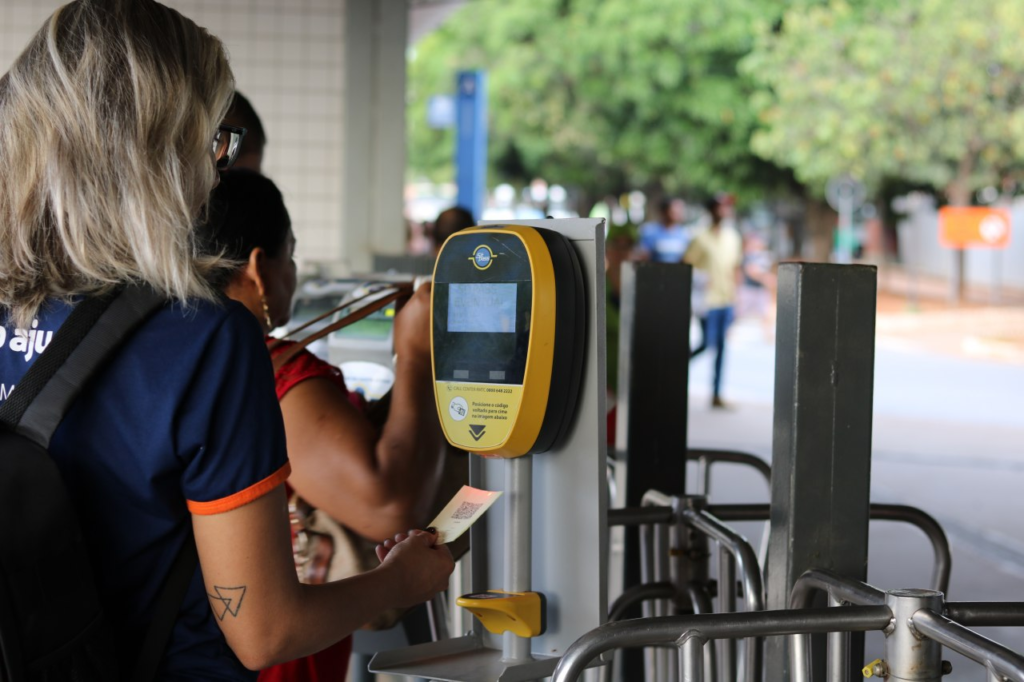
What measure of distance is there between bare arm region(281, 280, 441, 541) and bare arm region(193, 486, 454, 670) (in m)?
0.49

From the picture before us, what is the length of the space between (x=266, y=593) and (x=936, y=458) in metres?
7.89

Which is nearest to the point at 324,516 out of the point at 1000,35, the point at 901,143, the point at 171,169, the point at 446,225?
the point at 171,169

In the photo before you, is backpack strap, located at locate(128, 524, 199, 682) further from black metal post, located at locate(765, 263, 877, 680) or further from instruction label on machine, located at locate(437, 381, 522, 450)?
black metal post, located at locate(765, 263, 877, 680)

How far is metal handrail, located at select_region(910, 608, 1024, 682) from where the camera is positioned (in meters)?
1.56

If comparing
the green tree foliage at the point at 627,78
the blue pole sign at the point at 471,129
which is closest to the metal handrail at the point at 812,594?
the blue pole sign at the point at 471,129

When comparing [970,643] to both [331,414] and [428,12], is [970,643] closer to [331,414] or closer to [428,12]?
[331,414]

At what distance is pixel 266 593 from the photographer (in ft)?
4.88

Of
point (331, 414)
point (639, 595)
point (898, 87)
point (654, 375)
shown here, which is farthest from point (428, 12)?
point (898, 87)

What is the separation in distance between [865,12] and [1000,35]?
7.24 feet

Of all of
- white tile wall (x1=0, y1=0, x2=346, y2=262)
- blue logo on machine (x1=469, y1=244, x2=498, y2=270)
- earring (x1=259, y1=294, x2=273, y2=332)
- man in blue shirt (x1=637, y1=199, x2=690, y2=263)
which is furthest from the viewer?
man in blue shirt (x1=637, y1=199, x2=690, y2=263)

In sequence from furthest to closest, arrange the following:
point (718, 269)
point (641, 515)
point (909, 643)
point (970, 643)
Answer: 1. point (718, 269)
2. point (641, 515)
3. point (909, 643)
4. point (970, 643)

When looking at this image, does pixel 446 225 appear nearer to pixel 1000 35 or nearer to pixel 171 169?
pixel 171 169

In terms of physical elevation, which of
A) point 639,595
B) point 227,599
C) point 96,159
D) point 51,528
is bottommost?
point 639,595

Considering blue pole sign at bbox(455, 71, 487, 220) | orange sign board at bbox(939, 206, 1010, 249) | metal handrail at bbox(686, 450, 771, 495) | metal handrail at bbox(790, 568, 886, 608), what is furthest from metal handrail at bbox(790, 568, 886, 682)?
orange sign board at bbox(939, 206, 1010, 249)
